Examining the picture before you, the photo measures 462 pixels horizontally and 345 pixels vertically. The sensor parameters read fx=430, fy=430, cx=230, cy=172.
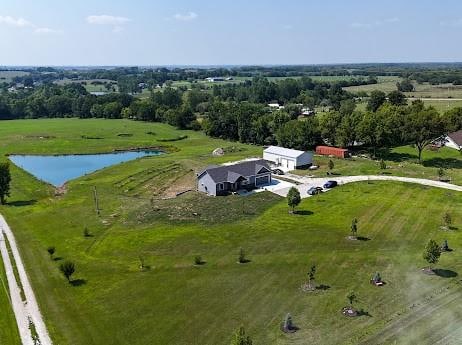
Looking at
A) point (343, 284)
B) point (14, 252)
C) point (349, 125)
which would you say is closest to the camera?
point (343, 284)

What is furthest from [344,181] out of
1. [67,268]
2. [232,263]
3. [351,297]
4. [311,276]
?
[67,268]

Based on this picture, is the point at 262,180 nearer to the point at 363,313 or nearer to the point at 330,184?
the point at 330,184

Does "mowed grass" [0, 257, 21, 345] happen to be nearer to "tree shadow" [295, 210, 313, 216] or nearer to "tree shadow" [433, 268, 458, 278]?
"tree shadow" [295, 210, 313, 216]

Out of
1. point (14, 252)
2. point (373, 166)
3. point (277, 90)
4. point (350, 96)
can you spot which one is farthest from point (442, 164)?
point (277, 90)

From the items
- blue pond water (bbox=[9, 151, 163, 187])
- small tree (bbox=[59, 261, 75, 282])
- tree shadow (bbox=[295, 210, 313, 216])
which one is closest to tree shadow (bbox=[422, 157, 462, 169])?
tree shadow (bbox=[295, 210, 313, 216])

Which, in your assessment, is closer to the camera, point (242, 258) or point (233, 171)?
point (242, 258)

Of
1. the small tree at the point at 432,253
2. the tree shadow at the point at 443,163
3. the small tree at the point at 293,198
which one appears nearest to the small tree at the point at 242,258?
the small tree at the point at 293,198

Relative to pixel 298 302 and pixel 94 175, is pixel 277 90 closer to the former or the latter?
pixel 94 175
